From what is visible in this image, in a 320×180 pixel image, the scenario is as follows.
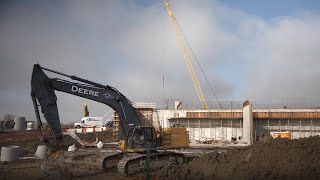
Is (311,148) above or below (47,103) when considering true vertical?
below

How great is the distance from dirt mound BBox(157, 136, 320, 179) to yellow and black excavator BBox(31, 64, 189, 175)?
3.29 metres

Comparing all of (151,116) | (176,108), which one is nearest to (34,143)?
(151,116)

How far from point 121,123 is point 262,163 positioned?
26.9ft

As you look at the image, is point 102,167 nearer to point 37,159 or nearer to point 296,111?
point 37,159

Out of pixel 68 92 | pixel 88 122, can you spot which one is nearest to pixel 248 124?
pixel 68 92

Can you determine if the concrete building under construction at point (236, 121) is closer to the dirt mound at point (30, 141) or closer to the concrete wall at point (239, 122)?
the concrete wall at point (239, 122)

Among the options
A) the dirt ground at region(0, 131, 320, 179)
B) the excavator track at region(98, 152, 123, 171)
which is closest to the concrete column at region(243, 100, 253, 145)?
the excavator track at region(98, 152, 123, 171)

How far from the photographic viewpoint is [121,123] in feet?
64.4

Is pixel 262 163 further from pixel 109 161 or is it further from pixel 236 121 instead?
pixel 236 121

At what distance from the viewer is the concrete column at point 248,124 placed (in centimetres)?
4125

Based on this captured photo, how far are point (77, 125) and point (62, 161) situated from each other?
169 feet

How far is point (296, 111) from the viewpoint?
46031 mm

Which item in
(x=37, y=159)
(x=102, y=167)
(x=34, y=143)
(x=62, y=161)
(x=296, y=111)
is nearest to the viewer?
(x=62, y=161)

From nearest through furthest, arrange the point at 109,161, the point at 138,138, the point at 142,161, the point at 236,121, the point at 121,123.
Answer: the point at 142,161 < the point at 138,138 < the point at 121,123 < the point at 109,161 < the point at 236,121
